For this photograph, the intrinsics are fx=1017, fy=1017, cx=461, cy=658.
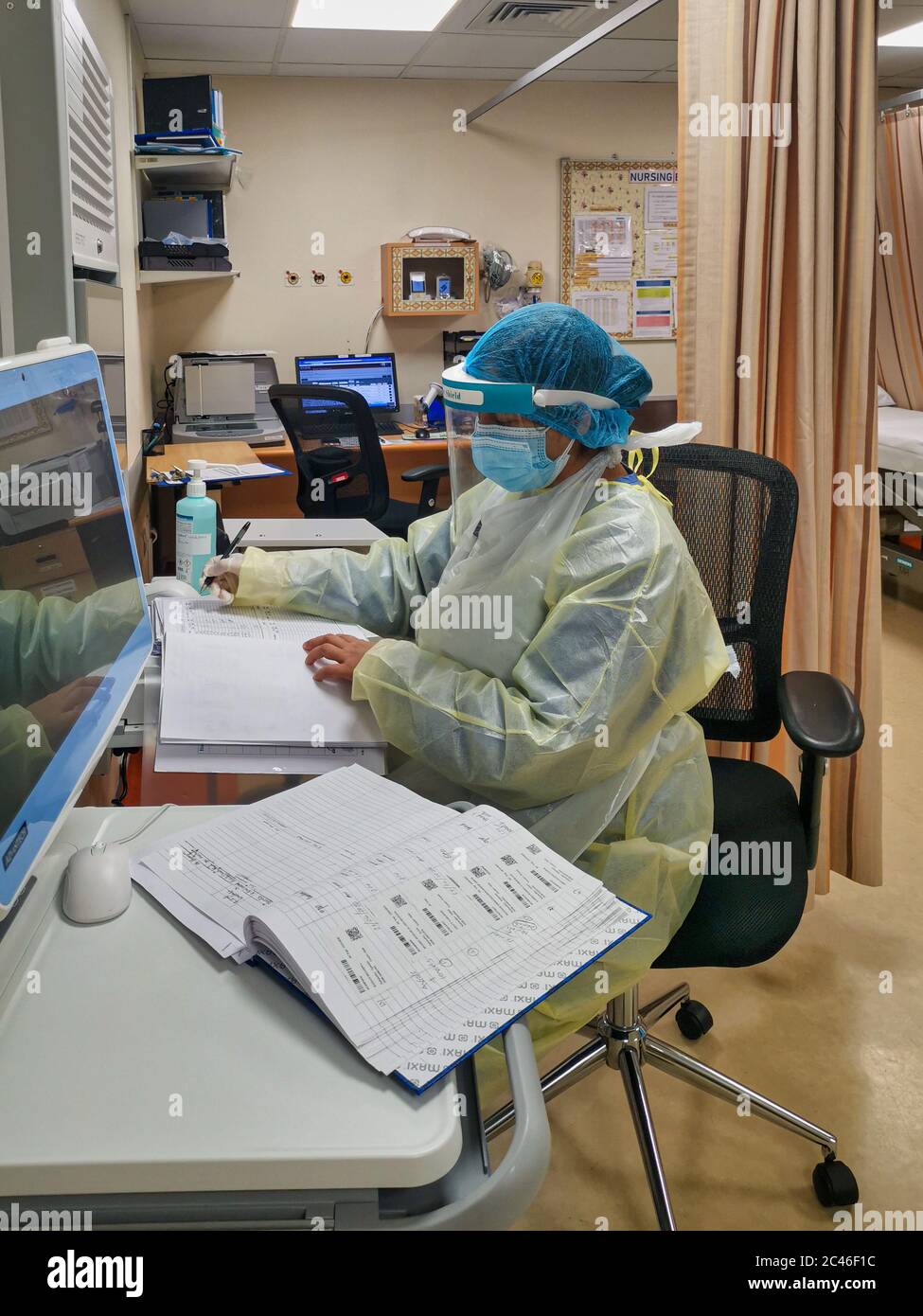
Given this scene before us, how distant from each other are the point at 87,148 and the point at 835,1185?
208 cm

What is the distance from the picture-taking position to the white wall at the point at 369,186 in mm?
4492

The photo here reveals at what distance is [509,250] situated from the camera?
483cm

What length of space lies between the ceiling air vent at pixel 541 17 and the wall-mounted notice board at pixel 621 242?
1.00 meters

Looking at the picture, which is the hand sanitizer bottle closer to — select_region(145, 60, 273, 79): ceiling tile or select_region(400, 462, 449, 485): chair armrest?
select_region(400, 462, 449, 485): chair armrest

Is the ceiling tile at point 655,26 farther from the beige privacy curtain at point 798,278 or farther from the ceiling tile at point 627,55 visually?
the beige privacy curtain at point 798,278

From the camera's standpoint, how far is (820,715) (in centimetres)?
156

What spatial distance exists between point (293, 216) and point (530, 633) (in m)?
3.86

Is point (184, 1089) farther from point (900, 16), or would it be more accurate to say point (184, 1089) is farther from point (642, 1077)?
point (900, 16)

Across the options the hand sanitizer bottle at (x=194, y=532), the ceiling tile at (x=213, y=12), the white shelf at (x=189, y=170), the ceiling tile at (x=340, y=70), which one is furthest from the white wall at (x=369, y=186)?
the hand sanitizer bottle at (x=194, y=532)

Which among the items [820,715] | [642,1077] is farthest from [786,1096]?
[820,715]

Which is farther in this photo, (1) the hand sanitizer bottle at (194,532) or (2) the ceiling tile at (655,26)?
(2) the ceiling tile at (655,26)

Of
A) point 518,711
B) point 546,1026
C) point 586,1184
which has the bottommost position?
point 586,1184
